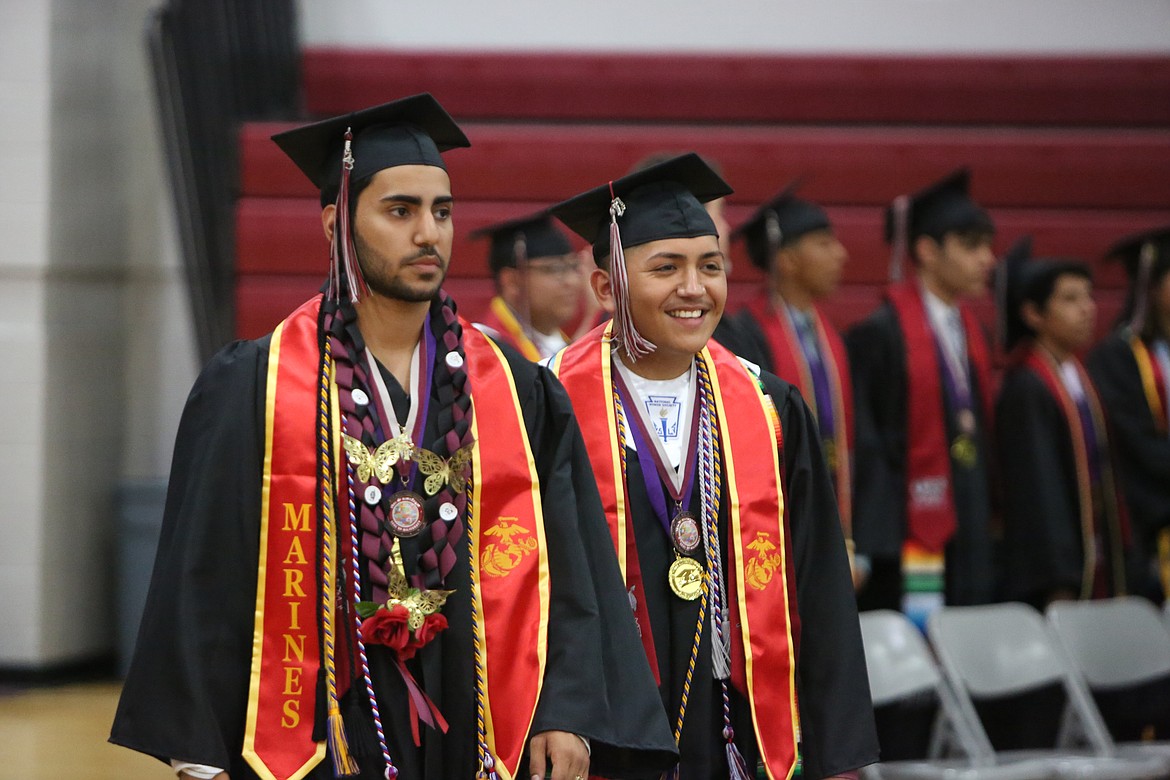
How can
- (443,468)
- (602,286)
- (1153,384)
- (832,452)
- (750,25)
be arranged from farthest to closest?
(750,25) < (1153,384) < (832,452) < (602,286) < (443,468)

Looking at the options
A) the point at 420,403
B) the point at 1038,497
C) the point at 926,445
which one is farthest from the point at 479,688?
the point at 1038,497

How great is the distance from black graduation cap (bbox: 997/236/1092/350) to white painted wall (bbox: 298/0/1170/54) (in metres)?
2.42

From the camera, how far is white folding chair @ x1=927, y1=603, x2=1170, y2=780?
15.0ft

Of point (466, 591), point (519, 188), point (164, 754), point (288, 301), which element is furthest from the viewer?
point (519, 188)

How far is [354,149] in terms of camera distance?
2.69 meters

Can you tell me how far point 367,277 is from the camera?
2.64 metres

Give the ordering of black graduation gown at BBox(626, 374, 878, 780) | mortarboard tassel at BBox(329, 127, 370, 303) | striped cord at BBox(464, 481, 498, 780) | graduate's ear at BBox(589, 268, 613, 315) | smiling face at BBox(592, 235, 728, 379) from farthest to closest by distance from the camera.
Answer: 1. graduate's ear at BBox(589, 268, 613, 315)
2. smiling face at BBox(592, 235, 728, 379)
3. black graduation gown at BBox(626, 374, 878, 780)
4. mortarboard tassel at BBox(329, 127, 370, 303)
5. striped cord at BBox(464, 481, 498, 780)

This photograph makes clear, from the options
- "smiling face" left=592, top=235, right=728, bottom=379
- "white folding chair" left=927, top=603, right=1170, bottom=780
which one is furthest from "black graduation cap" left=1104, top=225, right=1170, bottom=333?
"smiling face" left=592, top=235, right=728, bottom=379

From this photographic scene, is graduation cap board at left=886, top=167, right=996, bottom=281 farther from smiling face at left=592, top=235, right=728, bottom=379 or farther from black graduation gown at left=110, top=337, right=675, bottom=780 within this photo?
black graduation gown at left=110, top=337, right=675, bottom=780

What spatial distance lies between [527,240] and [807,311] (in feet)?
3.54

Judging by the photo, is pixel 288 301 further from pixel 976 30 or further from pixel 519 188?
pixel 976 30

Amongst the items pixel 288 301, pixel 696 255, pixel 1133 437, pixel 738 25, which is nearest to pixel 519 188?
pixel 288 301

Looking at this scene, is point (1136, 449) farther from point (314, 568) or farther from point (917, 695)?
point (314, 568)

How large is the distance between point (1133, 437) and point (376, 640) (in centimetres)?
402
